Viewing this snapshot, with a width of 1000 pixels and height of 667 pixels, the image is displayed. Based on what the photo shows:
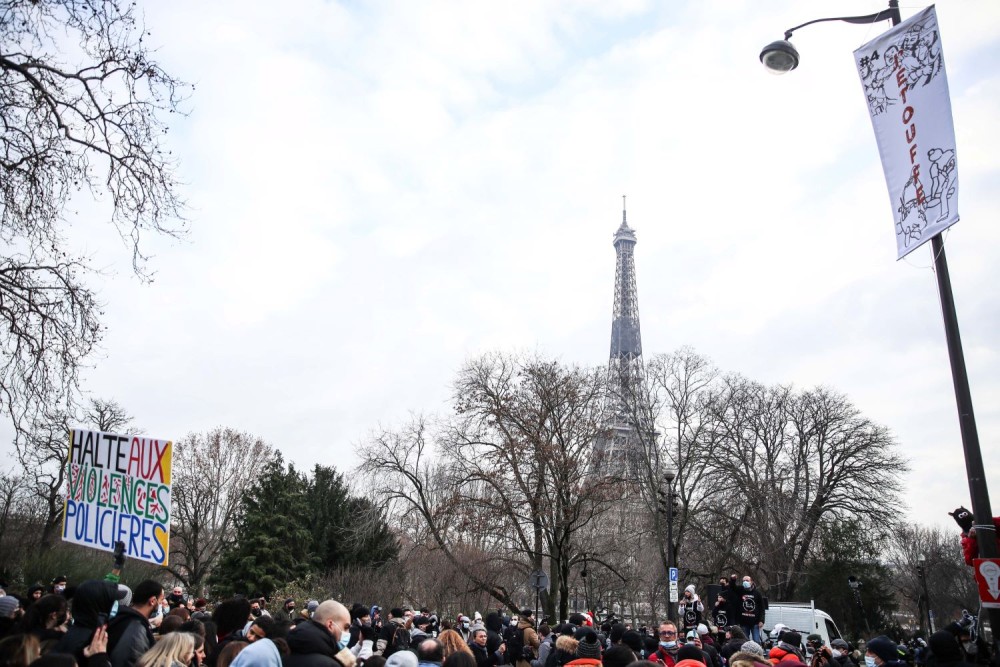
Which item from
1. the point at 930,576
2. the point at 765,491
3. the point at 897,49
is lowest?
the point at 930,576

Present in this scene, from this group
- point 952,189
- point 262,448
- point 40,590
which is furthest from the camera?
point 262,448

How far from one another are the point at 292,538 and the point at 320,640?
35.9 metres

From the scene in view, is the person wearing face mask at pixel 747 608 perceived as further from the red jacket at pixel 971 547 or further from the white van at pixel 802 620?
the red jacket at pixel 971 547

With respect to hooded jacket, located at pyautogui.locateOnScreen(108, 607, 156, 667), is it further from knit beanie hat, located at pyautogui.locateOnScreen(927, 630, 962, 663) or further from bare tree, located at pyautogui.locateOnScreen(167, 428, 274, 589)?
bare tree, located at pyautogui.locateOnScreen(167, 428, 274, 589)

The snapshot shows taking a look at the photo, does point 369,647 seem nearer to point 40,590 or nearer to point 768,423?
point 40,590

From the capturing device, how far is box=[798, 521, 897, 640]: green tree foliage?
128 ft

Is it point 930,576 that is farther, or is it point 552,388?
point 930,576

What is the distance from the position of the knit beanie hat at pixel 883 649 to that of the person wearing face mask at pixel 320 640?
16.9ft

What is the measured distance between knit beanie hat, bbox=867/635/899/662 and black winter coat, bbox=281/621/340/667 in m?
5.23

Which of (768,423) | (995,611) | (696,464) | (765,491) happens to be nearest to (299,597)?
A: (696,464)

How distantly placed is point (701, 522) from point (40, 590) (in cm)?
3110

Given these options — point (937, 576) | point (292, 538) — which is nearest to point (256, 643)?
point (292, 538)

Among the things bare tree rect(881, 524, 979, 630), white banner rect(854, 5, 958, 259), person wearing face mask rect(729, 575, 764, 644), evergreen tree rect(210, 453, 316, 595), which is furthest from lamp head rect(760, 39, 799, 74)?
bare tree rect(881, 524, 979, 630)

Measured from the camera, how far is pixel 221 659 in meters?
5.74
